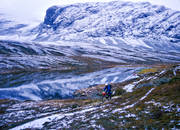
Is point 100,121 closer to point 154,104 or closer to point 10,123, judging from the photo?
point 154,104

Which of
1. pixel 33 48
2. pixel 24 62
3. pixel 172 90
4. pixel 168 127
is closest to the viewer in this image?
pixel 168 127

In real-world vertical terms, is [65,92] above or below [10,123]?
below

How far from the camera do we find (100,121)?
1357cm

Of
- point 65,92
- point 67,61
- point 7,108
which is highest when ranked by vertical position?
point 7,108

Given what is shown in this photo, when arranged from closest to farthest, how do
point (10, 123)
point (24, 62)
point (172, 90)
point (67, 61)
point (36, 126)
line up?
point (36, 126)
point (172, 90)
point (10, 123)
point (24, 62)
point (67, 61)

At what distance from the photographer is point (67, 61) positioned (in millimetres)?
122562

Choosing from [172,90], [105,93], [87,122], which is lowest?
[105,93]

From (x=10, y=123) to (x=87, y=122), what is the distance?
8.92m

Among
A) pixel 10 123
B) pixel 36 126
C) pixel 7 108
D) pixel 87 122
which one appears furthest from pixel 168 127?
pixel 7 108

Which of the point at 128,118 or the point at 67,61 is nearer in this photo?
the point at 128,118

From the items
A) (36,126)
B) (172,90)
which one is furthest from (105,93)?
(36,126)

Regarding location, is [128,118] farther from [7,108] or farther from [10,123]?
[7,108]

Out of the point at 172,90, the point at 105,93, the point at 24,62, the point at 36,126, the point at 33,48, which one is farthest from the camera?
the point at 33,48

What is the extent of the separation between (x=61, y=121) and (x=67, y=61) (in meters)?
108
